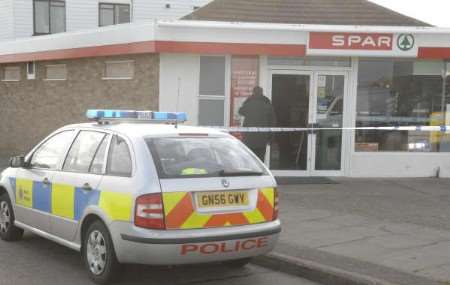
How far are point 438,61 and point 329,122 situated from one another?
8.55 feet

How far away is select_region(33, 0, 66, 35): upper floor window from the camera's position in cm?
2638

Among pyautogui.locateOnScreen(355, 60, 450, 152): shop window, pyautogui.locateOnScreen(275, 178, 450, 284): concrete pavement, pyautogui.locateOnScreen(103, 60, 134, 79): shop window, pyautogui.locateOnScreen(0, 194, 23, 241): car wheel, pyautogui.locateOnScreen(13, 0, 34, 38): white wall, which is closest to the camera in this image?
pyautogui.locateOnScreen(275, 178, 450, 284): concrete pavement

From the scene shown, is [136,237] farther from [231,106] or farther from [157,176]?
[231,106]

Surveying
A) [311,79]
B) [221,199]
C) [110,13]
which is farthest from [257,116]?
[110,13]

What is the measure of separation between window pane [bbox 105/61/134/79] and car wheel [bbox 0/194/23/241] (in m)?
5.95

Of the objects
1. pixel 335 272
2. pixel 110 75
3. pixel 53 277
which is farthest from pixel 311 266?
pixel 110 75

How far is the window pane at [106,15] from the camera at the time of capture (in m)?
27.2

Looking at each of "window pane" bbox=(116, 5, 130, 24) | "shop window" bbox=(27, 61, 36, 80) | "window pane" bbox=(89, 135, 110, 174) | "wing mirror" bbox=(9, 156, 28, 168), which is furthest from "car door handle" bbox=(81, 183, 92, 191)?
"window pane" bbox=(116, 5, 130, 24)

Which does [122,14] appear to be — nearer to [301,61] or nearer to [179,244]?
[301,61]

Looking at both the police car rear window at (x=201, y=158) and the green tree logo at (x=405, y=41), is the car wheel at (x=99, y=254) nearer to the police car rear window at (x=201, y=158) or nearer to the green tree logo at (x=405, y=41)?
the police car rear window at (x=201, y=158)

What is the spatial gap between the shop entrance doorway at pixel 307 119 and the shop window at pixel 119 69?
3108 mm

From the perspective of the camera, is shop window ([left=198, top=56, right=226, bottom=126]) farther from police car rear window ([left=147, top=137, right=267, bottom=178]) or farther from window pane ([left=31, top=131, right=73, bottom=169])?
police car rear window ([left=147, top=137, right=267, bottom=178])

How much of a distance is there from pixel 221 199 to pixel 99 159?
129 cm

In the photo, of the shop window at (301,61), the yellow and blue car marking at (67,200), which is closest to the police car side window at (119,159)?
the yellow and blue car marking at (67,200)
